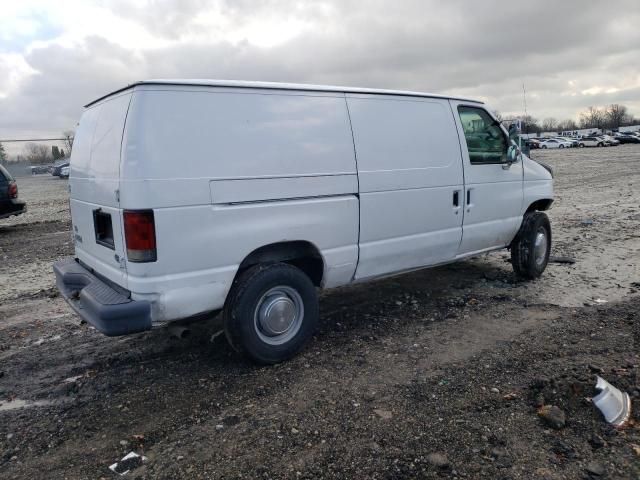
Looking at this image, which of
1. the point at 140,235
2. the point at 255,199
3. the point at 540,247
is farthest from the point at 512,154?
the point at 140,235

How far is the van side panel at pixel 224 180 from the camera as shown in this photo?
3.49m

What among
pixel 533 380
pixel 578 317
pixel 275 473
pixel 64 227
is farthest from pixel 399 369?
pixel 64 227

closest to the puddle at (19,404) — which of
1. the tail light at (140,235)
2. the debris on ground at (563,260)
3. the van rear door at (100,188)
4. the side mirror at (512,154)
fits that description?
the van rear door at (100,188)

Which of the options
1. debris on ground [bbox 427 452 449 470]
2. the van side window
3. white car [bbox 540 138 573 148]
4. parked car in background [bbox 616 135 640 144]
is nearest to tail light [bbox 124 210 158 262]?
debris on ground [bbox 427 452 449 470]

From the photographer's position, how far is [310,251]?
14.5 feet

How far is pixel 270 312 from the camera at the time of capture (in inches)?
163

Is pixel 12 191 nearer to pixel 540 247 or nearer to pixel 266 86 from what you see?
pixel 266 86

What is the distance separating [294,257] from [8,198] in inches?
415

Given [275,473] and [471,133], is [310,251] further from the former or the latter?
[471,133]

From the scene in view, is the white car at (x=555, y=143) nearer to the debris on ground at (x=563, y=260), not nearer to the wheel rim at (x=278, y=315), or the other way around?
the debris on ground at (x=563, y=260)

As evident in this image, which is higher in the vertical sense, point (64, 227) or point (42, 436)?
point (64, 227)

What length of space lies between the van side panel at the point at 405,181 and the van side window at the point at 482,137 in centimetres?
27

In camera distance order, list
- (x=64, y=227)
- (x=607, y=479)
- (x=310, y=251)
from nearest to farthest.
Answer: (x=607, y=479)
(x=310, y=251)
(x=64, y=227)

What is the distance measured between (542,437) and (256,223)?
Answer: 2.43 meters
